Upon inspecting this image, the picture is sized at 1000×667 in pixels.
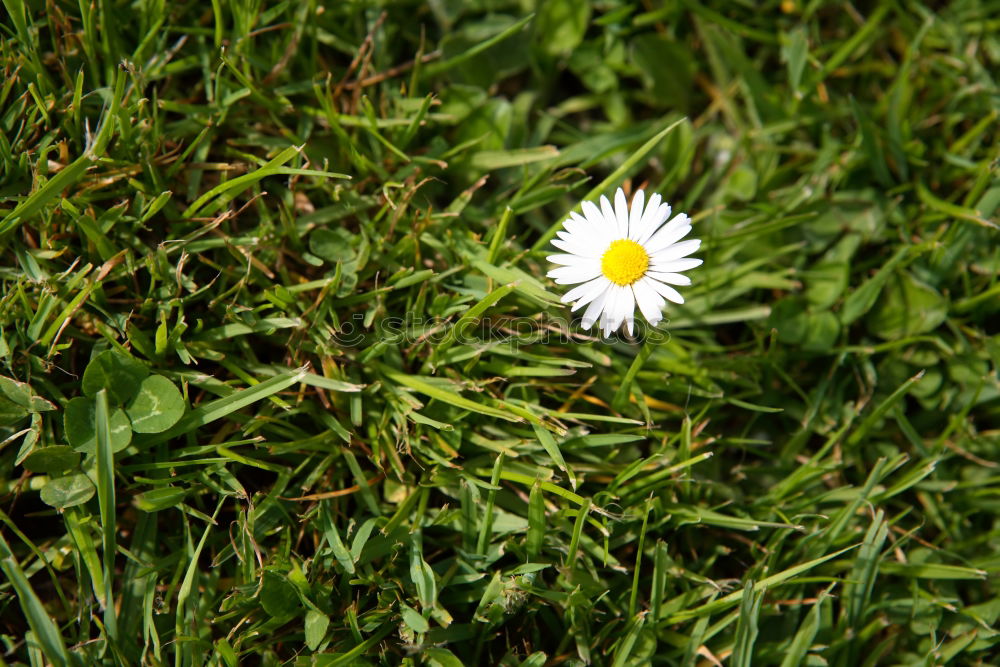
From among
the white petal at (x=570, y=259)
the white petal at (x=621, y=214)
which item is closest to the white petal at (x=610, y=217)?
the white petal at (x=621, y=214)

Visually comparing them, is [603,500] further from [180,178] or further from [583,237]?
[180,178]

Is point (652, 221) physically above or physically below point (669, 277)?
above

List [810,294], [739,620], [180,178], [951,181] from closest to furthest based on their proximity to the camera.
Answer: [739,620], [180,178], [810,294], [951,181]

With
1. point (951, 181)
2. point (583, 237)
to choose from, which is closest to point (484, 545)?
point (583, 237)

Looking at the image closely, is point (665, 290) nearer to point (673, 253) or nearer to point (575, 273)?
point (673, 253)

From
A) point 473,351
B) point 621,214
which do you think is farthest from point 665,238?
point 473,351

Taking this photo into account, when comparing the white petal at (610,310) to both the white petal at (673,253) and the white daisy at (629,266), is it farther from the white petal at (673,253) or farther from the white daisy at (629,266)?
the white petal at (673,253)

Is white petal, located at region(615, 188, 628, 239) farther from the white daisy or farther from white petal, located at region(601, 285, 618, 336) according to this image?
white petal, located at region(601, 285, 618, 336)
